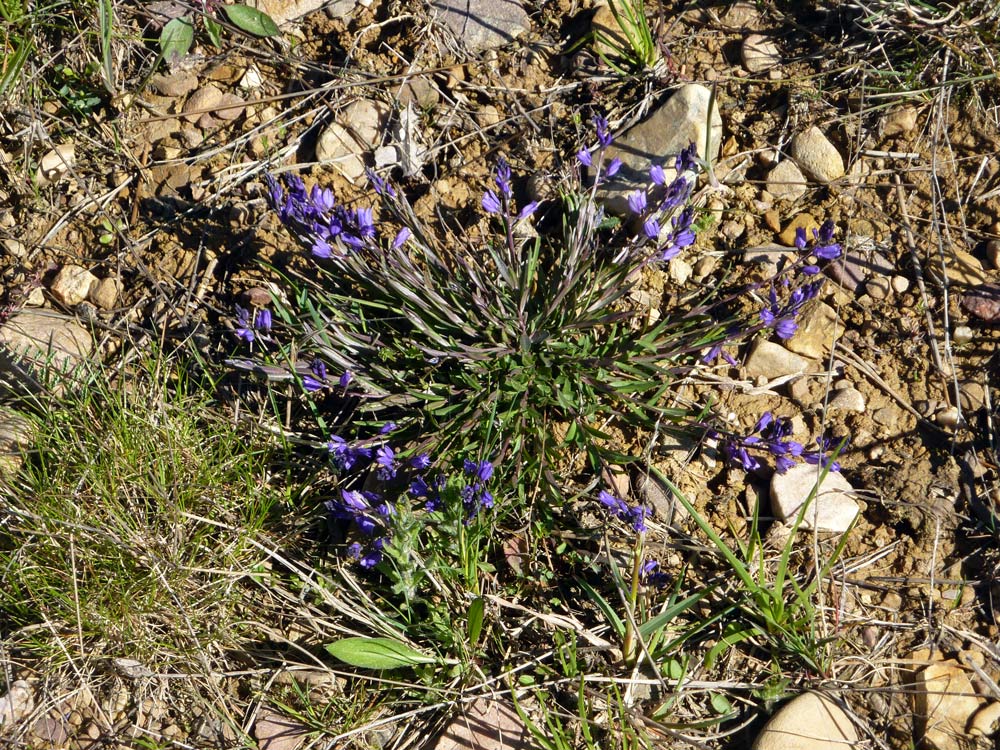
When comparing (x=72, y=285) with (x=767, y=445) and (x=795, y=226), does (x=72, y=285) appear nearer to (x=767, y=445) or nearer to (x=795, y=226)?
(x=767, y=445)

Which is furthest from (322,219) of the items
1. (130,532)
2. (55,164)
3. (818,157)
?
(818,157)

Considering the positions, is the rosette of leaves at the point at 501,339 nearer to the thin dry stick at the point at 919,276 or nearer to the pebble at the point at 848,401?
the pebble at the point at 848,401

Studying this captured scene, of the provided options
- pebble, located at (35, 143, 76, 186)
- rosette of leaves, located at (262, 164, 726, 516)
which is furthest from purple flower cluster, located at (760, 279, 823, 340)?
pebble, located at (35, 143, 76, 186)

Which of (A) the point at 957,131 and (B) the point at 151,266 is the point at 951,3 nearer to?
(A) the point at 957,131

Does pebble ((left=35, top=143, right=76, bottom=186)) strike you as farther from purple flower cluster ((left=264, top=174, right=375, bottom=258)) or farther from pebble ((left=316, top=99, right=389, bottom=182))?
purple flower cluster ((left=264, top=174, right=375, bottom=258))

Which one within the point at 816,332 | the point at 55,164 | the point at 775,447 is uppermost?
the point at 55,164

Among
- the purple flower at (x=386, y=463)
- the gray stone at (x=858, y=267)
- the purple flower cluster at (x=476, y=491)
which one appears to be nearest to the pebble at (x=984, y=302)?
the gray stone at (x=858, y=267)
